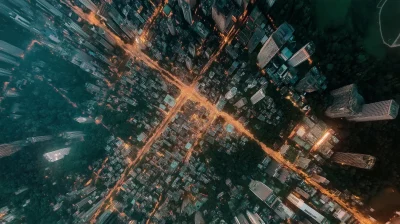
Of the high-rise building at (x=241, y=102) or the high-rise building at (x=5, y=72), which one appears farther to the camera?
the high-rise building at (x=5, y=72)

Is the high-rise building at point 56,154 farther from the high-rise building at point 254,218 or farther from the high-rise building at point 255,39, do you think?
the high-rise building at point 255,39

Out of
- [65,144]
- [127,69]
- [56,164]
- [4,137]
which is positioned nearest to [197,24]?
[127,69]

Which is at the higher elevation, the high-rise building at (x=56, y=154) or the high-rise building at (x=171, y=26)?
the high-rise building at (x=171, y=26)

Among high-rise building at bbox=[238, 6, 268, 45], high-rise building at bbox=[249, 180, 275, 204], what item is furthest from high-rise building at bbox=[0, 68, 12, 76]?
high-rise building at bbox=[249, 180, 275, 204]

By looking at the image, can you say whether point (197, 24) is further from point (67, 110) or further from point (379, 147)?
point (379, 147)

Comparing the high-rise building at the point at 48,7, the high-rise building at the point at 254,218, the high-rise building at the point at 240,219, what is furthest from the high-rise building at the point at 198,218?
the high-rise building at the point at 48,7
